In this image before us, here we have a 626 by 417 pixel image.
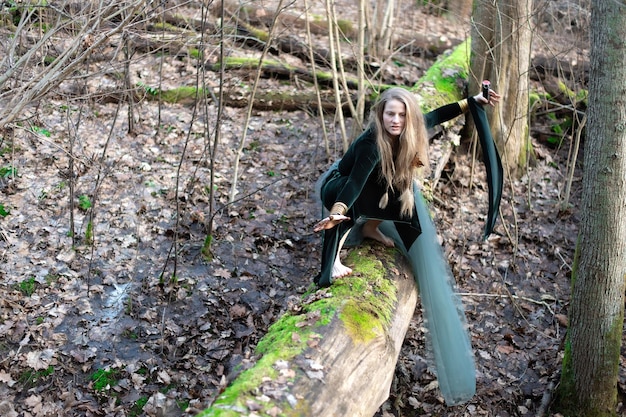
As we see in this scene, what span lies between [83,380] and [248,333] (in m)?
1.43

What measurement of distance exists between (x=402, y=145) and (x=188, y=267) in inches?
101

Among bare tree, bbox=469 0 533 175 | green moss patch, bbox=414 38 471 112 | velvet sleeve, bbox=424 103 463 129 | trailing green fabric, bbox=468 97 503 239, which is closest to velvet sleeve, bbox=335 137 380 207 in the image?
velvet sleeve, bbox=424 103 463 129

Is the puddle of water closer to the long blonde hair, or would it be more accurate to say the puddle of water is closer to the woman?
the woman

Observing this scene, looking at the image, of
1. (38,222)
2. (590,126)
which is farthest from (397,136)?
(38,222)

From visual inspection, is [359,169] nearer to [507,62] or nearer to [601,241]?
[601,241]

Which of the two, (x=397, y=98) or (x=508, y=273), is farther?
(x=508, y=273)

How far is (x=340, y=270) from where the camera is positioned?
4617mm

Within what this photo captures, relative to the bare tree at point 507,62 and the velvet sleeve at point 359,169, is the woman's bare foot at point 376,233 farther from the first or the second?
the bare tree at point 507,62

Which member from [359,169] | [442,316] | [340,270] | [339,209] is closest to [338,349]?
[340,270]

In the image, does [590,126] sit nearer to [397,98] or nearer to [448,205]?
[397,98]

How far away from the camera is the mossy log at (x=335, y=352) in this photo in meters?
3.26

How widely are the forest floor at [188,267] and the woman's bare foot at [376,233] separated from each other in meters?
0.97

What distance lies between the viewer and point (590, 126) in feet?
15.5

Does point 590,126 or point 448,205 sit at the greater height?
point 590,126
